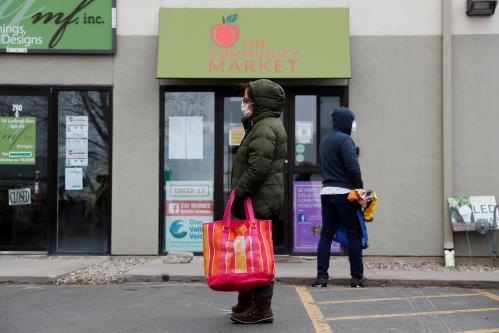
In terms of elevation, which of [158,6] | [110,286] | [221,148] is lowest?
[110,286]

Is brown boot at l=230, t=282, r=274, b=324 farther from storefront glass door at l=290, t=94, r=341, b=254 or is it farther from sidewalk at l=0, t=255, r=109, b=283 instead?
storefront glass door at l=290, t=94, r=341, b=254

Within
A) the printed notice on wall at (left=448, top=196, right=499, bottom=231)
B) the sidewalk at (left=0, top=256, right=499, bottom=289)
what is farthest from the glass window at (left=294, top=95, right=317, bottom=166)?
the printed notice on wall at (left=448, top=196, right=499, bottom=231)

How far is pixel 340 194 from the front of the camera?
6805 millimetres

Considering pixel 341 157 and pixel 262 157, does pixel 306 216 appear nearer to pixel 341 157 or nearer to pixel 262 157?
pixel 341 157

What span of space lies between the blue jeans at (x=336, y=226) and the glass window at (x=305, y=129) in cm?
213

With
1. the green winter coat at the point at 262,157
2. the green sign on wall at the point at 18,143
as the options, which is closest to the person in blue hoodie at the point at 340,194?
the green winter coat at the point at 262,157

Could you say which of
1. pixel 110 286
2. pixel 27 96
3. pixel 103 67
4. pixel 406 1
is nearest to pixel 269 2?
pixel 406 1

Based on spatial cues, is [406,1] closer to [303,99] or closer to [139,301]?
[303,99]

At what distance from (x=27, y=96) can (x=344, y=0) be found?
440cm

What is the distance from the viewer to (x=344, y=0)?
8922mm

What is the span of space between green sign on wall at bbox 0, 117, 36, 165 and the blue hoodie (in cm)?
420

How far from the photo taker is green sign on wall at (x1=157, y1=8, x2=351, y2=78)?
8.58 metres

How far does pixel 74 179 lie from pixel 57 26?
2.03 m

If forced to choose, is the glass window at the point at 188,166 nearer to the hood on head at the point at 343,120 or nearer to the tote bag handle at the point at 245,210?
the hood on head at the point at 343,120
